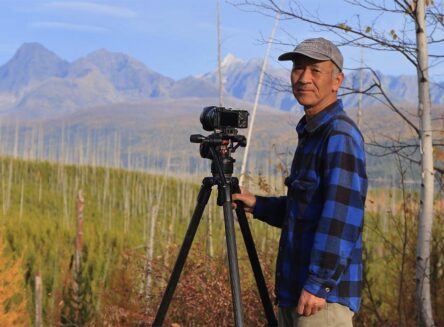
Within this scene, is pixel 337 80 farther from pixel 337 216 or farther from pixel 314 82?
pixel 337 216

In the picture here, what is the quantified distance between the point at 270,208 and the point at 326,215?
1.83 feet

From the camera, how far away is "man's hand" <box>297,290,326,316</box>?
2.16m

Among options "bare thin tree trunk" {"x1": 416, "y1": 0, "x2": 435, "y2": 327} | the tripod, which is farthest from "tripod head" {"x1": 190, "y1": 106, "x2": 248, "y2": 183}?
"bare thin tree trunk" {"x1": 416, "y1": 0, "x2": 435, "y2": 327}

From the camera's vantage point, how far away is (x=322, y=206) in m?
2.27

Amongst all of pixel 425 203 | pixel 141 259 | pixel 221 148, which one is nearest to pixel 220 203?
pixel 221 148

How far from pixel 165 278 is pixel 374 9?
147 inches

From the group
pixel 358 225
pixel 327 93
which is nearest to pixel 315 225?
pixel 358 225

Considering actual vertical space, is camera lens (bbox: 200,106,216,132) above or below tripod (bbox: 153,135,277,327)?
above

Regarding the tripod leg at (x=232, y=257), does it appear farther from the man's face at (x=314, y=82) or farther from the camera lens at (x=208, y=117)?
the man's face at (x=314, y=82)

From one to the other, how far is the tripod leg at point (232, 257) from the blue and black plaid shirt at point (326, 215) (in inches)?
5.9

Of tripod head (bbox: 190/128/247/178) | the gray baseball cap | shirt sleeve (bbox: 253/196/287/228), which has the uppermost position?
the gray baseball cap

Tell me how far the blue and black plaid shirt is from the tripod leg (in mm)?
150

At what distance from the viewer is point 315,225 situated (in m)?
2.28

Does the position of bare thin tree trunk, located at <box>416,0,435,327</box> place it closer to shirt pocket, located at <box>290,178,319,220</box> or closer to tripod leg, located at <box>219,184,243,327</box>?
tripod leg, located at <box>219,184,243,327</box>
